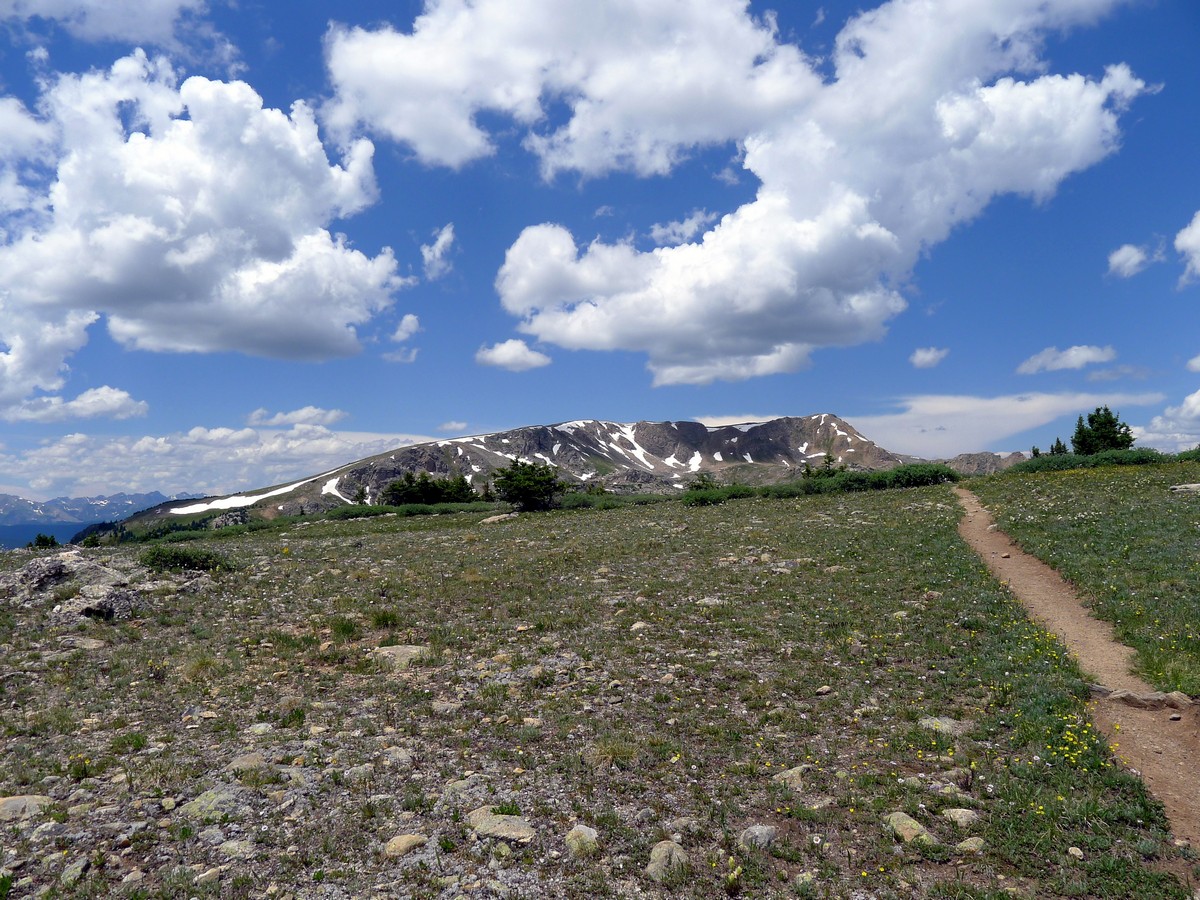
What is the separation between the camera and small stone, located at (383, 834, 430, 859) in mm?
8078

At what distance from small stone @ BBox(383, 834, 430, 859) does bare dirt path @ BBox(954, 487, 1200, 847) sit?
10211mm

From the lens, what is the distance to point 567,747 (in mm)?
10992

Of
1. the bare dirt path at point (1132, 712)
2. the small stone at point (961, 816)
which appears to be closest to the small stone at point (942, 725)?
the bare dirt path at point (1132, 712)

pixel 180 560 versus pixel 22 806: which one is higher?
pixel 180 560

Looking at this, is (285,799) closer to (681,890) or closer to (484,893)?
(484,893)

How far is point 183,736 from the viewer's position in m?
11.5

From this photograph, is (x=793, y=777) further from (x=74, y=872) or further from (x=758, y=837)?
(x=74, y=872)

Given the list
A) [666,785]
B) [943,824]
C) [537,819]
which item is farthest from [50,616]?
[943,824]

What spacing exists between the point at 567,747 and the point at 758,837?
3.87 m

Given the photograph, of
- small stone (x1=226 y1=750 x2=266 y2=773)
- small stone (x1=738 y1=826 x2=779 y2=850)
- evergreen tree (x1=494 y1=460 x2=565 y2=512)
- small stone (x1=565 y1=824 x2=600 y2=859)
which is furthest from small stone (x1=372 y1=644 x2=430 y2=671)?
evergreen tree (x1=494 y1=460 x2=565 y2=512)

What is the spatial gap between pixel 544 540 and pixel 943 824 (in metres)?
27.4

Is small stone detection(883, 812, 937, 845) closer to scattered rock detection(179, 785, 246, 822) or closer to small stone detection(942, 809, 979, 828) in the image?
small stone detection(942, 809, 979, 828)

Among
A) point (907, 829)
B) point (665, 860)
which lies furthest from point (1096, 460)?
point (665, 860)

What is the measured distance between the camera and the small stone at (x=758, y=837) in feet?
26.8
